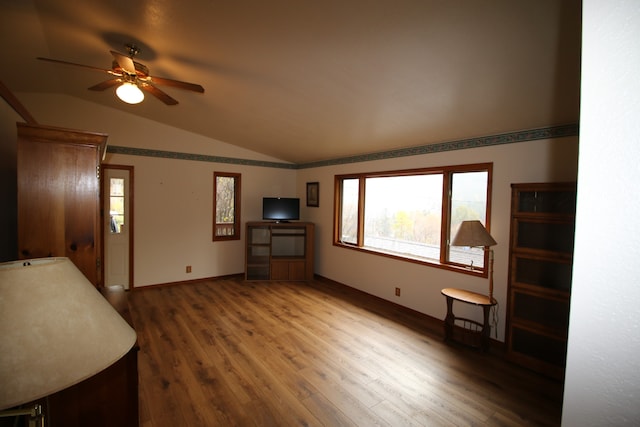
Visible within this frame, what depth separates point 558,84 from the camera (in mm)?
2064

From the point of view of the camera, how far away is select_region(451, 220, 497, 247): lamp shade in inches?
112

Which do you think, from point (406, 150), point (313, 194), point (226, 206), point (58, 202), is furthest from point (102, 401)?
point (313, 194)

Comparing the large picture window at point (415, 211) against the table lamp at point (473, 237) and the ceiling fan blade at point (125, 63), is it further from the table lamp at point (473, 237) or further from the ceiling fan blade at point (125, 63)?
the ceiling fan blade at point (125, 63)

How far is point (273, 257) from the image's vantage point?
5.68m

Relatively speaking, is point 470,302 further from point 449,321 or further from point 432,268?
point 432,268

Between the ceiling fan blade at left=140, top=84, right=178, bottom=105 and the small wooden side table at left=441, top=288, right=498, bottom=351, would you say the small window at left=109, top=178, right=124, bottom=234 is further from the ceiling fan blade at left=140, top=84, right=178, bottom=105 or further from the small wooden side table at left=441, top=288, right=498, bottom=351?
the small wooden side table at left=441, top=288, right=498, bottom=351

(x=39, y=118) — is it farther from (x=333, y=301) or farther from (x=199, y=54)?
(x=333, y=301)

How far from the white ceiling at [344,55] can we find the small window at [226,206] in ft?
6.69

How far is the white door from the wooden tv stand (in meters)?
1.93

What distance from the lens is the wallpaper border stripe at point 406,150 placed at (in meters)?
2.71

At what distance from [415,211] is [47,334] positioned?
160 inches

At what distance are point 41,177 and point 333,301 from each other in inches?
147

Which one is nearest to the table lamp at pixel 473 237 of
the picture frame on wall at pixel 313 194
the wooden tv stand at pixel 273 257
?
the wooden tv stand at pixel 273 257

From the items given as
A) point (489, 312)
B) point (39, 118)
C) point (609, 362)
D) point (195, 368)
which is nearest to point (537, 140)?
point (489, 312)
